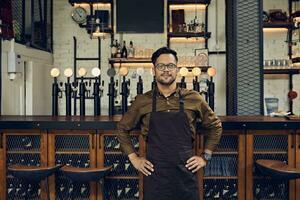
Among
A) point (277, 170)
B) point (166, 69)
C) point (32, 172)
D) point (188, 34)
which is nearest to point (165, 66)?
point (166, 69)

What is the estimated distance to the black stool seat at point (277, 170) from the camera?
10.2ft

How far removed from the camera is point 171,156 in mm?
2721

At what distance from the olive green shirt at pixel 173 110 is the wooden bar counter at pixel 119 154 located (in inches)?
24.4

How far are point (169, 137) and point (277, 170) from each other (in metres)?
1.00

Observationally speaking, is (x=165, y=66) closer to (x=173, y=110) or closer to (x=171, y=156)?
(x=173, y=110)

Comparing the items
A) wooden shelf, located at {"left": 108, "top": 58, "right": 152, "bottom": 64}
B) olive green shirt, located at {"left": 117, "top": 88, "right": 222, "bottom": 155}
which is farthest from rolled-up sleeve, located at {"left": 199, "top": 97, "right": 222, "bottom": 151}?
wooden shelf, located at {"left": 108, "top": 58, "right": 152, "bottom": 64}

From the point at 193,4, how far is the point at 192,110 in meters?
4.38

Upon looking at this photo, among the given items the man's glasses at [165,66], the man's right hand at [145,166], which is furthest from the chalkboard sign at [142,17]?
the man's right hand at [145,166]

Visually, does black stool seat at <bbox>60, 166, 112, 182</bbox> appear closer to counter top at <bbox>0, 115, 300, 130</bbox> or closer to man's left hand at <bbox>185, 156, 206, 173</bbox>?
counter top at <bbox>0, 115, 300, 130</bbox>

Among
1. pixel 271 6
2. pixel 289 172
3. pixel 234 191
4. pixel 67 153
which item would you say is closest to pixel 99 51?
pixel 271 6

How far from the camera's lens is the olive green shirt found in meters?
2.81

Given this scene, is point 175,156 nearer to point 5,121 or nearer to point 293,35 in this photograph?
point 5,121

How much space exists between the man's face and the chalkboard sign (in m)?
4.04

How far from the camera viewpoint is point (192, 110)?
9.25 ft
